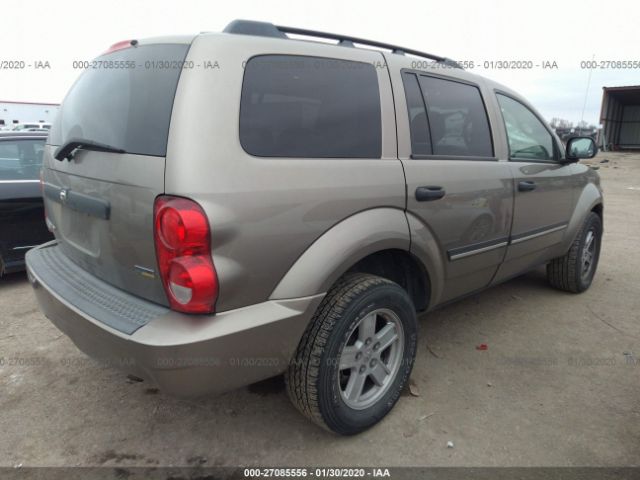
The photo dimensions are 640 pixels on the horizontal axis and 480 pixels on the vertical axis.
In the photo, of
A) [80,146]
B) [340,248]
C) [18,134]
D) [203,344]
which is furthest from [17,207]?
[340,248]

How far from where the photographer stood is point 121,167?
1.81 metres

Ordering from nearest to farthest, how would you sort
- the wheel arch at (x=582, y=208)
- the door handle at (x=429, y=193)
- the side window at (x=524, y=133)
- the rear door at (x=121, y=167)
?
the rear door at (x=121, y=167) → the door handle at (x=429, y=193) → the side window at (x=524, y=133) → the wheel arch at (x=582, y=208)

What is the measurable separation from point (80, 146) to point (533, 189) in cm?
283

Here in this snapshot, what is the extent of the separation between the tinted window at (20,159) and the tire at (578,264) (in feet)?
16.2

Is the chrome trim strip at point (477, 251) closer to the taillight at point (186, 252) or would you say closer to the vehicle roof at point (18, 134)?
the taillight at point (186, 252)

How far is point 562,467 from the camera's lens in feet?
6.77

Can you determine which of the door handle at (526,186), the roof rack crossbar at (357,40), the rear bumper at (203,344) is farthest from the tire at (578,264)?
the rear bumper at (203,344)

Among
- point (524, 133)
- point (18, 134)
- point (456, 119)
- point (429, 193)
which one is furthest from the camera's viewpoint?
point (18, 134)

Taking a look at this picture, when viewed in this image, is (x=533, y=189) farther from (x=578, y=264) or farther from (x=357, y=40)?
(x=357, y=40)

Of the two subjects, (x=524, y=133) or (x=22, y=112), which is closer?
(x=524, y=133)

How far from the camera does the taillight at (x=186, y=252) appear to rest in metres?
1.60

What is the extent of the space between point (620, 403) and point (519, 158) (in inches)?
64.9

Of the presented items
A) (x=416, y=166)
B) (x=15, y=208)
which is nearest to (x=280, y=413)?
(x=416, y=166)

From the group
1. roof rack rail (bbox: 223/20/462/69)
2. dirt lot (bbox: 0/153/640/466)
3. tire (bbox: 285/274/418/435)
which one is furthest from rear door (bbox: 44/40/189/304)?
dirt lot (bbox: 0/153/640/466)
